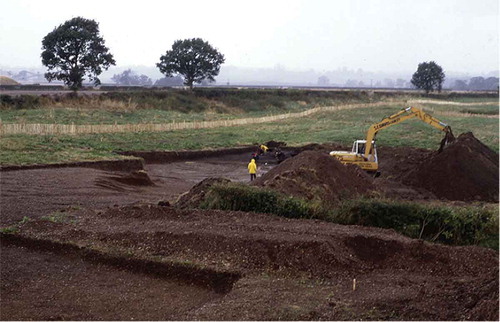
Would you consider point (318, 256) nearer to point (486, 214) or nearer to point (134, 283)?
point (134, 283)

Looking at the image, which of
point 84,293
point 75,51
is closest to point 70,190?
point 84,293

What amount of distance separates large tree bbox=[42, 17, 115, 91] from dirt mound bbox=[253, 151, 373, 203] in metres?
47.8

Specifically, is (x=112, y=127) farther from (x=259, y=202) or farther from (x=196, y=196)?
(x=259, y=202)

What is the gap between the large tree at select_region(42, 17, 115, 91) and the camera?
214 feet

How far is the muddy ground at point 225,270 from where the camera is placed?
9797 millimetres

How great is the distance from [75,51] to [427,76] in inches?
2691

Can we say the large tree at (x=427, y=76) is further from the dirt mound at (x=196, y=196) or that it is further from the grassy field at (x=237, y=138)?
the dirt mound at (x=196, y=196)

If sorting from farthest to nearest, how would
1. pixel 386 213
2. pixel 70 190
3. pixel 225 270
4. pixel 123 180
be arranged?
1. pixel 123 180
2. pixel 70 190
3. pixel 386 213
4. pixel 225 270

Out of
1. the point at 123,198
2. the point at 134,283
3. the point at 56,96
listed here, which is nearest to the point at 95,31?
the point at 56,96

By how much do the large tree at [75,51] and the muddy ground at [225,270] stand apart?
50462mm

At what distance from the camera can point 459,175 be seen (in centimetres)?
2780

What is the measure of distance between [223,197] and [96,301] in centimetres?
625

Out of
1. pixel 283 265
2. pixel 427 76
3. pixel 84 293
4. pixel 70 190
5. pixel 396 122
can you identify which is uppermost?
pixel 427 76

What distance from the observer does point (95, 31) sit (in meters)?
68.0
